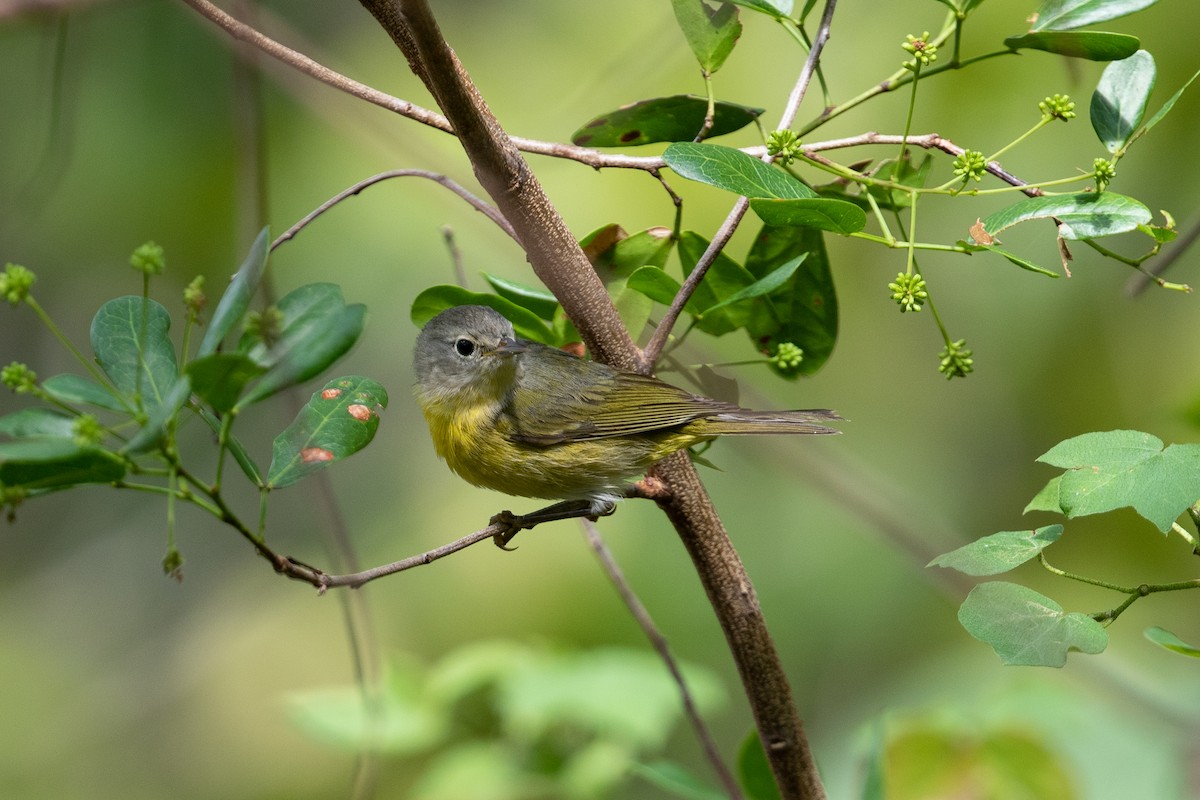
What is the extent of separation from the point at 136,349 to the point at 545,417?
1580mm

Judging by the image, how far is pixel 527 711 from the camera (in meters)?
2.46

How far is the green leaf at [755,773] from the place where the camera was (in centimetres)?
199

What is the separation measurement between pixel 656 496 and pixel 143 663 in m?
4.26

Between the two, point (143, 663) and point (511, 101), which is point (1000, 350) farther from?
point (143, 663)

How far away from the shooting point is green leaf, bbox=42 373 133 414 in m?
1.16

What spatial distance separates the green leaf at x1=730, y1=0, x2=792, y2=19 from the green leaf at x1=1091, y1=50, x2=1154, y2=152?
0.47m

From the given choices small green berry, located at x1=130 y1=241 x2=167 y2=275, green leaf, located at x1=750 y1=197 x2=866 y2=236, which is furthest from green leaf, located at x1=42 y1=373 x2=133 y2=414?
green leaf, located at x1=750 y1=197 x2=866 y2=236

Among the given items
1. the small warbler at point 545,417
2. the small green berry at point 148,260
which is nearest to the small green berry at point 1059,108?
the small warbler at point 545,417

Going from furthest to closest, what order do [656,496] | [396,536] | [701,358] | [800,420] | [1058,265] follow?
[396,536] < [1058,265] < [800,420] < [701,358] < [656,496]

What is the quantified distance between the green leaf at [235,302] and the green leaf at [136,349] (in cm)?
12

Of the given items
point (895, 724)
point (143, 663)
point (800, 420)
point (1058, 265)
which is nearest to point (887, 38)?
point (1058, 265)

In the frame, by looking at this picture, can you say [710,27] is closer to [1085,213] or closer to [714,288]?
[714,288]

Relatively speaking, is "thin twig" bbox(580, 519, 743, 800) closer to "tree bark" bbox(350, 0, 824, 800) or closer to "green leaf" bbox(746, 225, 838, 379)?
"tree bark" bbox(350, 0, 824, 800)

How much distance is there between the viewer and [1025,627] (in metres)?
1.20
